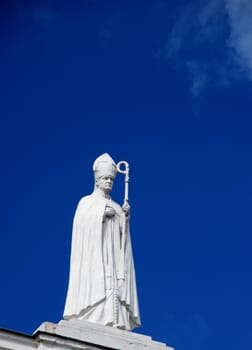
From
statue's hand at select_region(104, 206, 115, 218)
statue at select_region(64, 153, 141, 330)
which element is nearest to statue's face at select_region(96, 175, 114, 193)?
statue at select_region(64, 153, 141, 330)

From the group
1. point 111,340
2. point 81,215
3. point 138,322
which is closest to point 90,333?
point 111,340

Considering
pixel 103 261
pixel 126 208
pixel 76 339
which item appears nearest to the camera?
pixel 76 339

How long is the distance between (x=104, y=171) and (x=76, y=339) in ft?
14.8

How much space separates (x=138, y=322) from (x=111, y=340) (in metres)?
1.60

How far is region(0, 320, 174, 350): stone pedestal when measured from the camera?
60.5ft

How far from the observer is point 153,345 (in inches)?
786

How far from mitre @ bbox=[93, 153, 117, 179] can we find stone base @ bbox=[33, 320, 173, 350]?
3.77 m

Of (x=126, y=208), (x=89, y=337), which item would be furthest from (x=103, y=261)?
(x=89, y=337)

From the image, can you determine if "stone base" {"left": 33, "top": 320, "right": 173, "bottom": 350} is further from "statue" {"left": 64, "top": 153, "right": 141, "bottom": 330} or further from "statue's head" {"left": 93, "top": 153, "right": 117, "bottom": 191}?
"statue's head" {"left": 93, "top": 153, "right": 117, "bottom": 191}

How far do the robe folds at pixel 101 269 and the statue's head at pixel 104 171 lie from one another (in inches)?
11.4

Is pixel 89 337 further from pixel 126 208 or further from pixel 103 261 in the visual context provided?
pixel 126 208

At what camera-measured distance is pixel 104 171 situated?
2208cm

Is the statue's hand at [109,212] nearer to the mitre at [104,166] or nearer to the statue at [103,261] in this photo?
the statue at [103,261]

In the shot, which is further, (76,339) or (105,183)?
(105,183)
